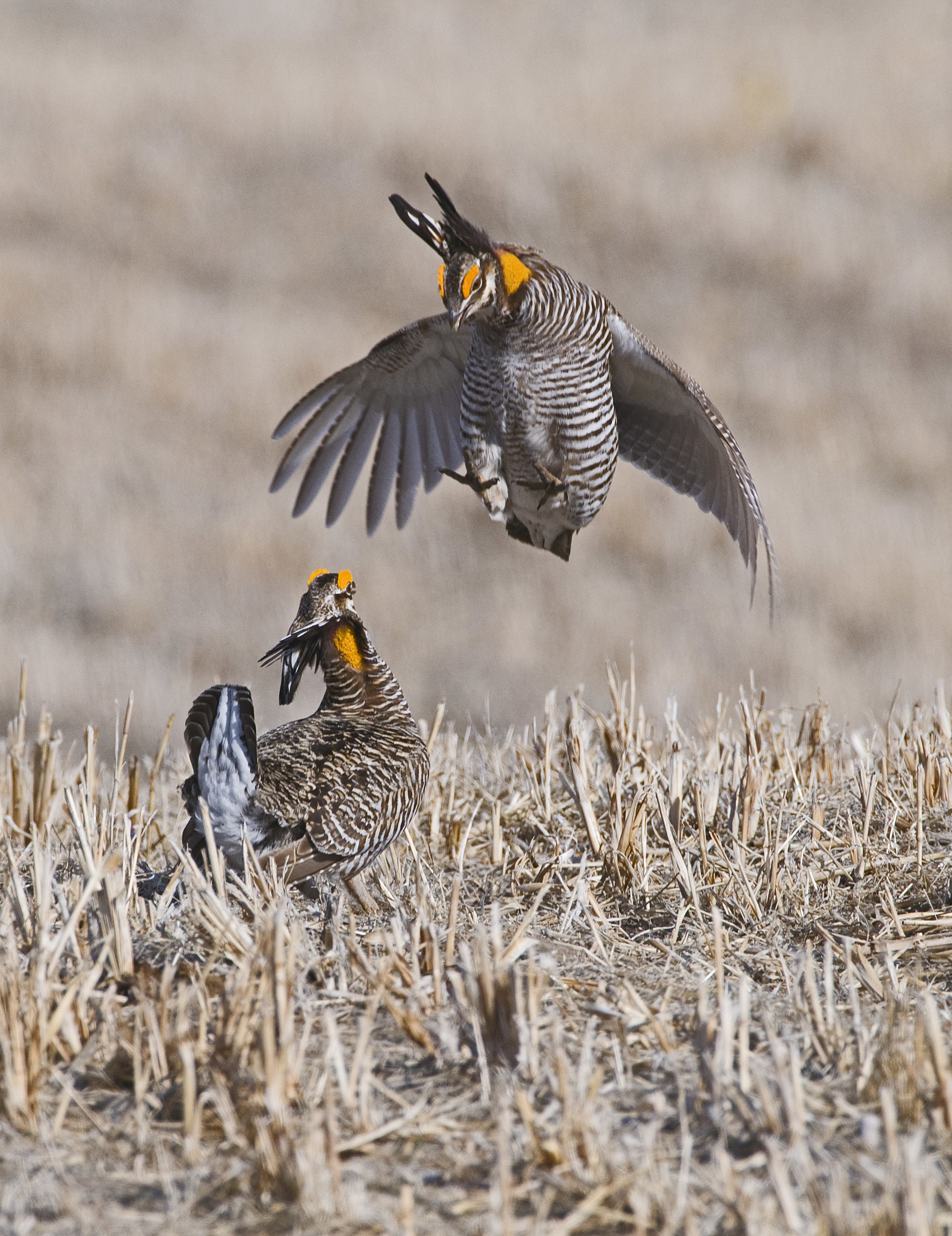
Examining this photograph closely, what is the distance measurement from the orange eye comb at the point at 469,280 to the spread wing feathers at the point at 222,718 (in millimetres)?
1000

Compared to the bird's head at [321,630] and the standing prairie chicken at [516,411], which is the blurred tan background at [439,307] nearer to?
the standing prairie chicken at [516,411]

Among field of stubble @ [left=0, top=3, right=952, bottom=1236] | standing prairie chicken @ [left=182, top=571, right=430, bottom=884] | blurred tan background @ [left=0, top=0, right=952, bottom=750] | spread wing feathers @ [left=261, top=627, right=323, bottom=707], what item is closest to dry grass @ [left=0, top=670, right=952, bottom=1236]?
field of stubble @ [left=0, top=3, right=952, bottom=1236]

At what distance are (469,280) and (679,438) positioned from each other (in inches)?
41.8

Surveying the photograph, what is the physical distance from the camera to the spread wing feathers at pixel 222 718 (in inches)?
122

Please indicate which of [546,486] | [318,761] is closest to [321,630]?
[318,761]

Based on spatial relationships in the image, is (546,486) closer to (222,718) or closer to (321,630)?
(321,630)

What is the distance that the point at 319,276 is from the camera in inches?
543

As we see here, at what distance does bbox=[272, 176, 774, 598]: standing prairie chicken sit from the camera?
133 inches

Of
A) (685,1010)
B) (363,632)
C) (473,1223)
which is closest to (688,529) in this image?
(363,632)

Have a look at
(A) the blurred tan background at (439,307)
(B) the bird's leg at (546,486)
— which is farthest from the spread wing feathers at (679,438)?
(A) the blurred tan background at (439,307)

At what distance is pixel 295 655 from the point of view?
12.5 ft

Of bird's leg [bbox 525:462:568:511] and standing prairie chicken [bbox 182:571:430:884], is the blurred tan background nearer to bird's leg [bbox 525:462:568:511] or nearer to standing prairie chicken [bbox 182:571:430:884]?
standing prairie chicken [bbox 182:571:430:884]

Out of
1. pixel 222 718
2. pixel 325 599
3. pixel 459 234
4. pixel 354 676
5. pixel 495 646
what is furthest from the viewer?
pixel 495 646

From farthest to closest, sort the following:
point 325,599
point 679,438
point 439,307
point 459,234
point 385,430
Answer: point 439,307
point 385,430
point 679,438
point 325,599
point 459,234
